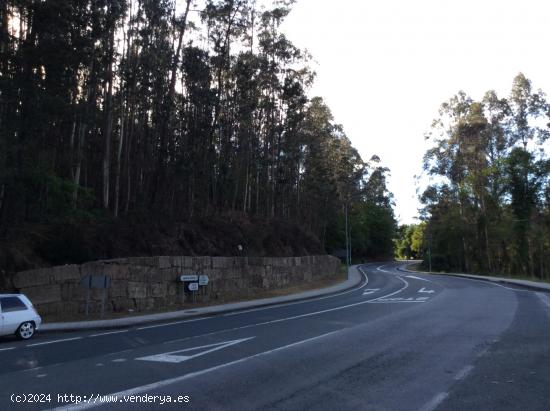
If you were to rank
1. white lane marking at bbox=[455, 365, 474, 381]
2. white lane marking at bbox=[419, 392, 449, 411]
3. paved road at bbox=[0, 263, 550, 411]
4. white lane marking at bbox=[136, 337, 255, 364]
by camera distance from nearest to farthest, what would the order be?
white lane marking at bbox=[419, 392, 449, 411] → paved road at bbox=[0, 263, 550, 411] → white lane marking at bbox=[455, 365, 474, 381] → white lane marking at bbox=[136, 337, 255, 364]

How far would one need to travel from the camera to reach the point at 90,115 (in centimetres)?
2233

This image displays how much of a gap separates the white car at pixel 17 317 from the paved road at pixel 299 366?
14.2 inches

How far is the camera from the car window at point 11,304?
14766 millimetres

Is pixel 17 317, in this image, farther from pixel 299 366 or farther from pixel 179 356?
pixel 299 366

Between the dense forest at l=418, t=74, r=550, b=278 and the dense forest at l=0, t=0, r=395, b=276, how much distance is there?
1902cm

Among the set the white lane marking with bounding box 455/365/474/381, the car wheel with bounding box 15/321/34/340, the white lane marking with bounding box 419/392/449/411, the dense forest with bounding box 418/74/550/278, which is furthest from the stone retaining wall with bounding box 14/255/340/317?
the dense forest with bounding box 418/74/550/278

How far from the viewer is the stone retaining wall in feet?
66.2

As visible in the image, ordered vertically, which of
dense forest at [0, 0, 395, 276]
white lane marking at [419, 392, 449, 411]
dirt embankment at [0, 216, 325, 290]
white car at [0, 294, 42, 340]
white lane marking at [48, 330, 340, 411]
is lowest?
white lane marking at [419, 392, 449, 411]

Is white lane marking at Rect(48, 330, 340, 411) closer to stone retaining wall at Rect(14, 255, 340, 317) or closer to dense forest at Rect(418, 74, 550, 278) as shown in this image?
stone retaining wall at Rect(14, 255, 340, 317)

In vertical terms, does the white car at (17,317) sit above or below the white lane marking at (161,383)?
above

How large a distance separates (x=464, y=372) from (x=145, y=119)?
1063 inches

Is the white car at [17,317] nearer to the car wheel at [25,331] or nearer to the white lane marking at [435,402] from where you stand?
the car wheel at [25,331]

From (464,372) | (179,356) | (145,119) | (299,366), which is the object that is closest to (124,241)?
(145,119)

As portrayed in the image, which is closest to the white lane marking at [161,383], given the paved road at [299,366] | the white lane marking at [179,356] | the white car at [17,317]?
the paved road at [299,366]
